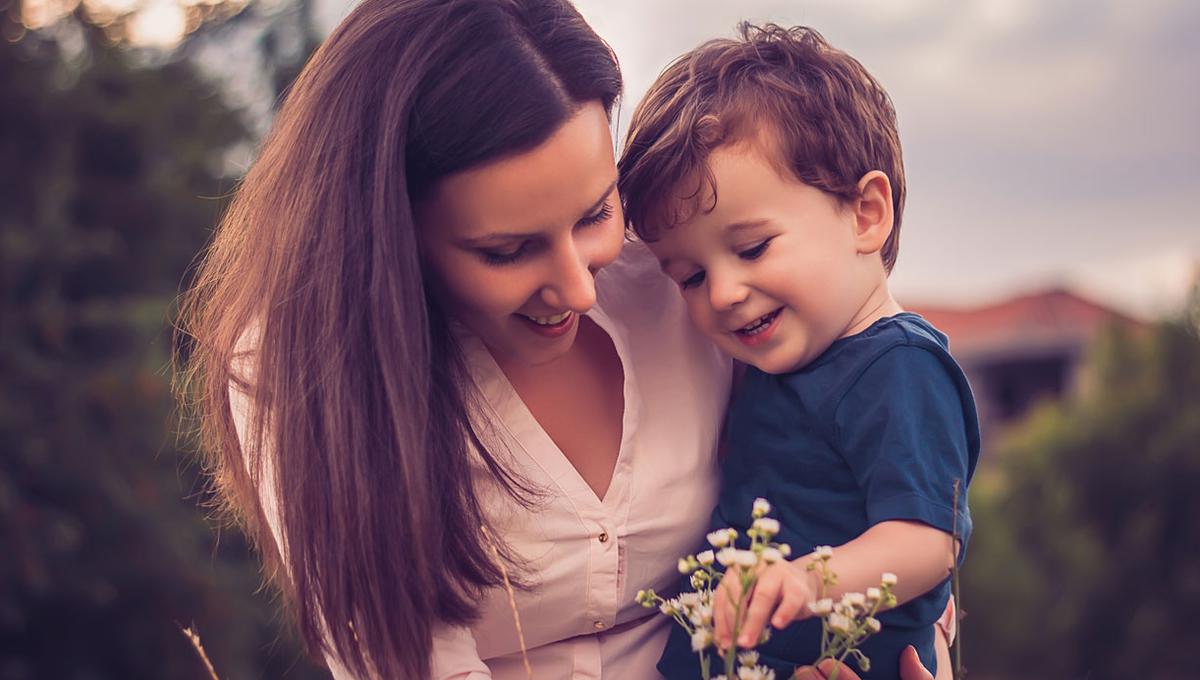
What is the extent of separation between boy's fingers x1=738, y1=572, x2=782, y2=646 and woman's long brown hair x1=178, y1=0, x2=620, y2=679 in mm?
566

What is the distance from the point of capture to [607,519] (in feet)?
6.59

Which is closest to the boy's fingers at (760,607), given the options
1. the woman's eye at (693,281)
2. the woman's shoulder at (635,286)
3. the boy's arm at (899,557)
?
the boy's arm at (899,557)

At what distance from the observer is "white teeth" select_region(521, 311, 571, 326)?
1.91 metres

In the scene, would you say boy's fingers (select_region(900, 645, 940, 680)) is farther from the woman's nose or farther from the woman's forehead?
the woman's forehead

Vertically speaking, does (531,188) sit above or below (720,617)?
above

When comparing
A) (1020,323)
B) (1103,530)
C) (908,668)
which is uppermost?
(908,668)

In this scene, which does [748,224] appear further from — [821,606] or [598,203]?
[821,606]

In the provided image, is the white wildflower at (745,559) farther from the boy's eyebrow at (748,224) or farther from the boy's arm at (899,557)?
the boy's eyebrow at (748,224)

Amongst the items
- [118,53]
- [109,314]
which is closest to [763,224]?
[109,314]

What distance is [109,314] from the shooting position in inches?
227

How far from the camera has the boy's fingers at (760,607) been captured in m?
1.36

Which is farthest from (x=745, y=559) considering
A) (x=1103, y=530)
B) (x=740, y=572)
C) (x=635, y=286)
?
(x=1103, y=530)

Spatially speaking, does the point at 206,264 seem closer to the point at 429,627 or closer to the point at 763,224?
the point at 429,627

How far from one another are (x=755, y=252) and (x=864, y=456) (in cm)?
37
